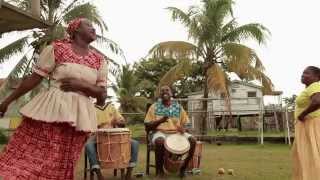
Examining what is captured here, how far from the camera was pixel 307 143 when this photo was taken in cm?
686

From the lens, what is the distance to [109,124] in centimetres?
870

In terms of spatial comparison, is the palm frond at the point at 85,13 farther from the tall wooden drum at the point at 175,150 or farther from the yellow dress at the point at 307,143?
the yellow dress at the point at 307,143

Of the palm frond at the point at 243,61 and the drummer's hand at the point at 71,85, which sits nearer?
the drummer's hand at the point at 71,85

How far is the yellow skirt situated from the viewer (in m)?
6.65

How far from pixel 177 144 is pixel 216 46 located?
16.6 metres

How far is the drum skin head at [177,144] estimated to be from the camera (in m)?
8.63

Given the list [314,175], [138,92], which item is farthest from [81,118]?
[138,92]

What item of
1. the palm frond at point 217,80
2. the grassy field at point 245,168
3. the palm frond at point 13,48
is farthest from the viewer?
the palm frond at point 217,80

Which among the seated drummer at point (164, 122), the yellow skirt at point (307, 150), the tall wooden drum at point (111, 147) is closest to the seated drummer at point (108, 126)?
the tall wooden drum at point (111, 147)

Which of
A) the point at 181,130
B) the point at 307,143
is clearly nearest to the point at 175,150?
the point at 181,130

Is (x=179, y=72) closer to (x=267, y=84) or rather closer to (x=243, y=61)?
(x=243, y=61)

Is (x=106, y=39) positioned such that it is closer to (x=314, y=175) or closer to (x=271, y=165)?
(x=271, y=165)

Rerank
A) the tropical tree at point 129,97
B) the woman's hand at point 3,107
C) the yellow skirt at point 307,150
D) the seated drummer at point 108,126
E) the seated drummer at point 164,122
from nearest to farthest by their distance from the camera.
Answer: the woman's hand at point 3,107 < the yellow skirt at point 307,150 < the seated drummer at point 108,126 < the seated drummer at point 164,122 < the tropical tree at point 129,97

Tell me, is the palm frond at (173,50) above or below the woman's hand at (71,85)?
above
